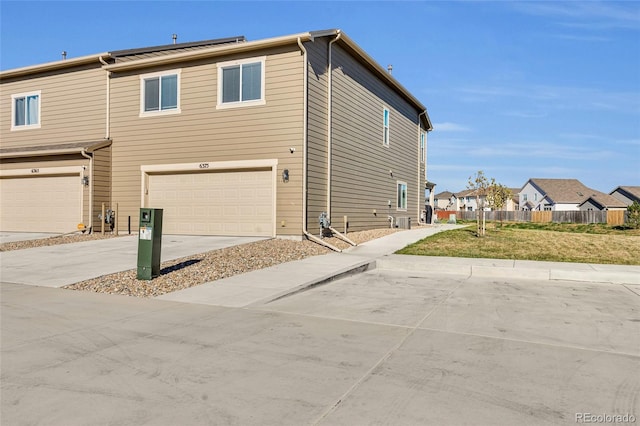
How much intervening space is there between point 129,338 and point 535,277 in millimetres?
9183

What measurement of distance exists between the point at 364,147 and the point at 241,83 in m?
5.96

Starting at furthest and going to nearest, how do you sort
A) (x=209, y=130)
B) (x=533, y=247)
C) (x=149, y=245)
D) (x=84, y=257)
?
(x=209, y=130), (x=533, y=247), (x=84, y=257), (x=149, y=245)

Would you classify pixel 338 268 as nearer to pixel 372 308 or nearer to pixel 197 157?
pixel 372 308

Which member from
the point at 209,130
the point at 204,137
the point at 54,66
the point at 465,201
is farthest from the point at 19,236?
the point at 465,201

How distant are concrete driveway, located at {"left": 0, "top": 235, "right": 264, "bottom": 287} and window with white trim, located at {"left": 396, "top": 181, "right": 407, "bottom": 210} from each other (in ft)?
35.4

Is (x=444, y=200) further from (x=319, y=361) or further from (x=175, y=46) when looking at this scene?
(x=319, y=361)

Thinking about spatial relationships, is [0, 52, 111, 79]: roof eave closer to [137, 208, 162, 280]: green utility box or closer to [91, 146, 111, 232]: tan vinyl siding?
[91, 146, 111, 232]: tan vinyl siding

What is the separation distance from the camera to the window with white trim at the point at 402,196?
938 inches

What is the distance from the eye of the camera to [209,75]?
16.2 metres

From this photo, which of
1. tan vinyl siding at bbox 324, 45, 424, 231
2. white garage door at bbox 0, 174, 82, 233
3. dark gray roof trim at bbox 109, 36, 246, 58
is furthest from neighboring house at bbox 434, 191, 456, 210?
white garage door at bbox 0, 174, 82, 233

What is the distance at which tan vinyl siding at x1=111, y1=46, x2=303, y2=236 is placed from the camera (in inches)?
587

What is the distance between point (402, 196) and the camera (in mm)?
24406

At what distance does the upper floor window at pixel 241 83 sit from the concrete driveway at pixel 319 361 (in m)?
9.04

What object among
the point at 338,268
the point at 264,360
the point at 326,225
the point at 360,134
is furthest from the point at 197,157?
the point at 264,360
